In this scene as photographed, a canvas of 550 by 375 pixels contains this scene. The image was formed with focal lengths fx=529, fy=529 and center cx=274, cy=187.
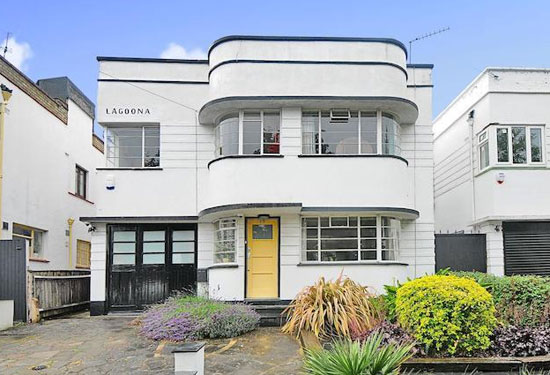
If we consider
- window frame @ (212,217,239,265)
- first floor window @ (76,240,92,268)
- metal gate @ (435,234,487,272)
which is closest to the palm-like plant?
window frame @ (212,217,239,265)

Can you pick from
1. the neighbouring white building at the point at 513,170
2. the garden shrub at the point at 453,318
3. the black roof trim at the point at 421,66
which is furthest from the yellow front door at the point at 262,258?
the neighbouring white building at the point at 513,170

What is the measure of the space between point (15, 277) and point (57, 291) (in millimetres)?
1871

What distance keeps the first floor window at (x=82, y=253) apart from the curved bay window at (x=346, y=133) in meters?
10.9

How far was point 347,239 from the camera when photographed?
13.3 m

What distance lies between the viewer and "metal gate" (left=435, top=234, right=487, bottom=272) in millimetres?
14539

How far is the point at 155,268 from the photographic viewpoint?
46.8ft

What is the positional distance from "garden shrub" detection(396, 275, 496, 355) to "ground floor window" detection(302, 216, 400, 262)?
5012 millimetres

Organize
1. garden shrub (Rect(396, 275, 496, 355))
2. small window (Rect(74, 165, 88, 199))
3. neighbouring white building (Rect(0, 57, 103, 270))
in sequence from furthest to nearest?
small window (Rect(74, 165, 88, 199))
neighbouring white building (Rect(0, 57, 103, 270))
garden shrub (Rect(396, 275, 496, 355))

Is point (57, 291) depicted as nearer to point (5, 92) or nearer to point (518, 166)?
point (5, 92)

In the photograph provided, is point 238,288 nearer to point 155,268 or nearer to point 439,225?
point 155,268

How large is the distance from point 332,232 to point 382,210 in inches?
55.1

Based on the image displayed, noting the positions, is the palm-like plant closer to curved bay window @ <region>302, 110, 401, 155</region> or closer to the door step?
the door step

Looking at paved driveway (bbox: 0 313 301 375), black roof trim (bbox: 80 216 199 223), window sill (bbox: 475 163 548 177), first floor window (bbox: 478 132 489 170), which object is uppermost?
first floor window (bbox: 478 132 489 170)

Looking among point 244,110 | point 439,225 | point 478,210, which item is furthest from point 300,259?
point 439,225
